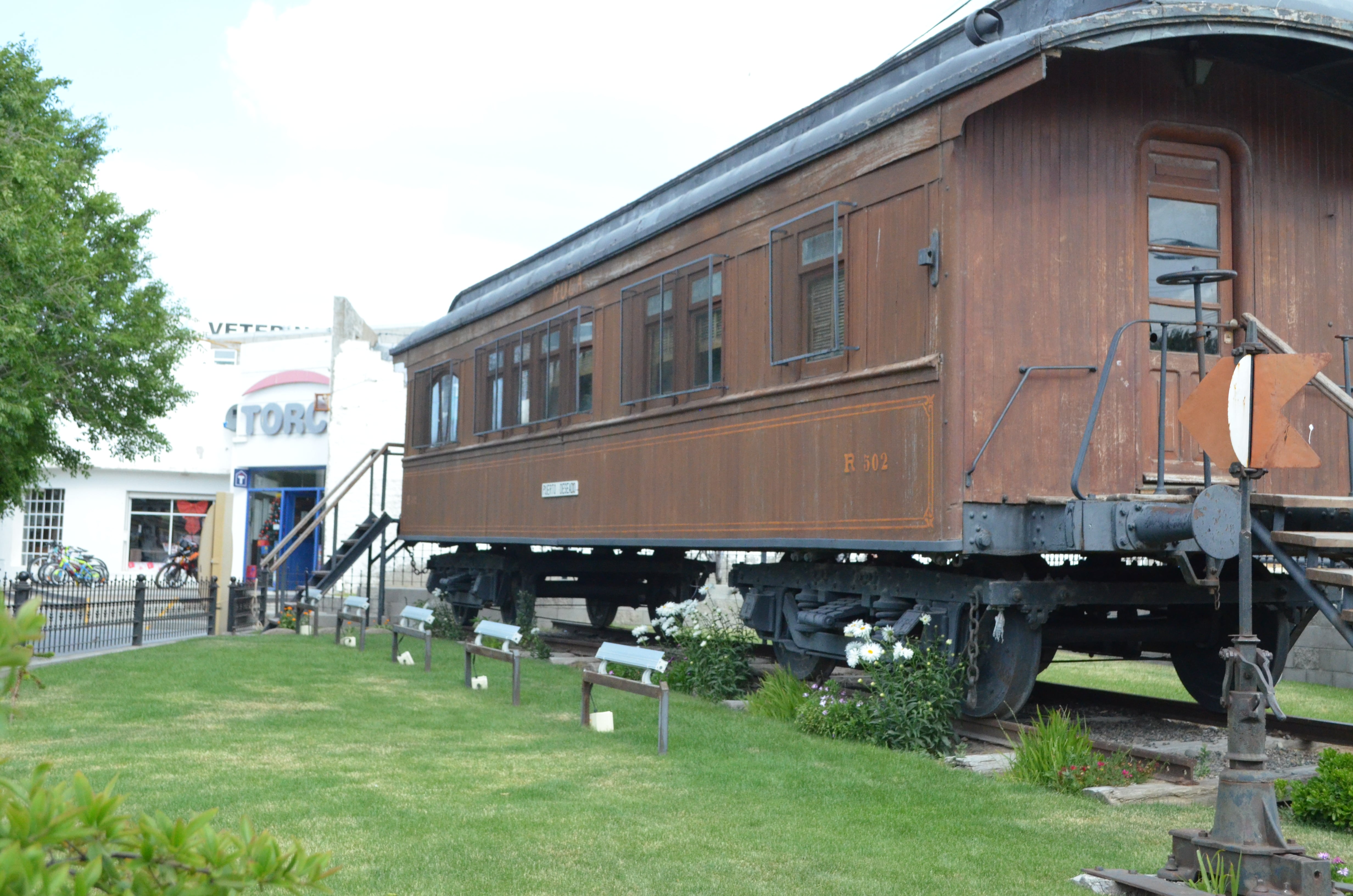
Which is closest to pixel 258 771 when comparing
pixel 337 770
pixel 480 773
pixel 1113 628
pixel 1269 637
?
pixel 337 770

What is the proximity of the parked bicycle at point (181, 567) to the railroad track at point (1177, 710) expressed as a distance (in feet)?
73.1

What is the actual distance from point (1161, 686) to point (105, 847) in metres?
12.7

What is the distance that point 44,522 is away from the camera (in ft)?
106

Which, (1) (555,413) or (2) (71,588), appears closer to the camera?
(1) (555,413)

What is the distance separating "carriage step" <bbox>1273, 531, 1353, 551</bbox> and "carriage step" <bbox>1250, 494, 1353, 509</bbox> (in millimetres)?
58

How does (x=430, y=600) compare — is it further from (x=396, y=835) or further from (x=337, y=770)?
(x=396, y=835)

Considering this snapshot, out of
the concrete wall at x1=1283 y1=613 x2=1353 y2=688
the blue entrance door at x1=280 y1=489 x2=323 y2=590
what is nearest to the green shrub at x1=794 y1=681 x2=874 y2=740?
the concrete wall at x1=1283 y1=613 x2=1353 y2=688

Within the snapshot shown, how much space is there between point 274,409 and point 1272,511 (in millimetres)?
26088

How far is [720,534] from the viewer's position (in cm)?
1024

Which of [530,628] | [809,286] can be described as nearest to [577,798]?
[809,286]

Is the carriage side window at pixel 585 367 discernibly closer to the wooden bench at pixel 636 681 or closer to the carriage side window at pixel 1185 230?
the wooden bench at pixel 636 681

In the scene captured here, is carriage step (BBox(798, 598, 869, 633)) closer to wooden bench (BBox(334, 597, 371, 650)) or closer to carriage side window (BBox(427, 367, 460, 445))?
wooden bench (BBox(334, 597, 371, 650))

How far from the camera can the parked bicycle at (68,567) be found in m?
28.4

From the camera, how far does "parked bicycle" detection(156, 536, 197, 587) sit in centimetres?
2889
